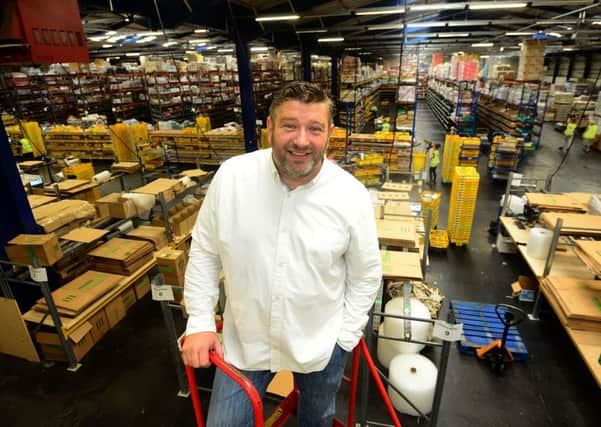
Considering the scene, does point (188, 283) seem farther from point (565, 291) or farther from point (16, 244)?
point (565, 291)

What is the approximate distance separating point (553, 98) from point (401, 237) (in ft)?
74.5

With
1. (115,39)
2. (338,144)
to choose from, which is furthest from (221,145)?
(115,39)

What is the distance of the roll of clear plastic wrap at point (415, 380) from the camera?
3160 mm

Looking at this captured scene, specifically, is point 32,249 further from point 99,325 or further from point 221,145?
point 221,145

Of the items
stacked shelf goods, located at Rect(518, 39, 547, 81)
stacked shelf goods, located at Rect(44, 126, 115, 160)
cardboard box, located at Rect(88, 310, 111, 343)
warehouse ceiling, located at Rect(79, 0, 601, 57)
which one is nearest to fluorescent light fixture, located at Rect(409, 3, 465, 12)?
warehouse ceiling, located at Rect(79, 0, 601, 57)

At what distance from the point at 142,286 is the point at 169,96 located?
12.9 metres

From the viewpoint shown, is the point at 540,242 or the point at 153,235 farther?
the point at 153,235

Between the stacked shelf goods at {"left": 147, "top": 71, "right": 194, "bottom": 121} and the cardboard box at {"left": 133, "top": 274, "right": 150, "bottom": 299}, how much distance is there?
11.4m

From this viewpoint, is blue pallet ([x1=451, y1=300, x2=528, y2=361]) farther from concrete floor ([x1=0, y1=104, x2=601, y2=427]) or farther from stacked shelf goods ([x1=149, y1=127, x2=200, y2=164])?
stacked shelf goods ([x1=149, y1=127, x2=200, y2=164])

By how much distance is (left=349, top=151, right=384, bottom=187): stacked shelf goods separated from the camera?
326 inches

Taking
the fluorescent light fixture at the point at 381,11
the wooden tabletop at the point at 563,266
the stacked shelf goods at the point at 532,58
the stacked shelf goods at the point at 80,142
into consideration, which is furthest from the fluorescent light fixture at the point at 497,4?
the stacked shelf goods at the point at 80,142

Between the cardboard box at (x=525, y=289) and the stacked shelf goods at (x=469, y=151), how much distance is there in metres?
5.29

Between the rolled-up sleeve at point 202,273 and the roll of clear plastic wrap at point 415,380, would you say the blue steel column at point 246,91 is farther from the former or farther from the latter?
the rolled-up sleeve at point 202,273

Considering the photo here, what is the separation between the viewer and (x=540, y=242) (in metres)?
4.99
